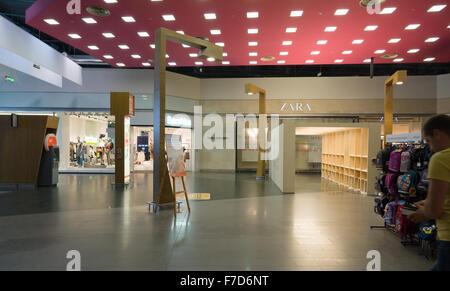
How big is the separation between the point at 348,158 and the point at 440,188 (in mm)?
8925

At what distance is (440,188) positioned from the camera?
153cm

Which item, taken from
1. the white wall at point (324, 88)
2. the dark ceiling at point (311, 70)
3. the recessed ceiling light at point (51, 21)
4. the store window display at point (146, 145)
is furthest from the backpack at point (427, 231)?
the dark ceiling at point (311, 70)

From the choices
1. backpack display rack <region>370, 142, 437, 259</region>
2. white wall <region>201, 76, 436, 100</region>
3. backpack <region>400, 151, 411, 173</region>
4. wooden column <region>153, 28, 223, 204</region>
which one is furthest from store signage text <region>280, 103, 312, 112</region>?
backpack <region>400, 151, 411, 173</region>

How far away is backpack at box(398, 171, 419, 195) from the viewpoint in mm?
3766

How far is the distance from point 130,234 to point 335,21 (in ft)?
25.3

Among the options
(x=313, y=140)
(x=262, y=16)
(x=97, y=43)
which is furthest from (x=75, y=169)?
(x=313, y=140)

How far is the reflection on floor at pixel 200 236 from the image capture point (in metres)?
3.26

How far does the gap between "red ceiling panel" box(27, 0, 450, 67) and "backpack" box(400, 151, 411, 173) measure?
456 centimetres

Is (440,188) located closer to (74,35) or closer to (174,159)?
(174,159)

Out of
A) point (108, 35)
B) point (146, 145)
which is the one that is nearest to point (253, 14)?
point (108, 35)

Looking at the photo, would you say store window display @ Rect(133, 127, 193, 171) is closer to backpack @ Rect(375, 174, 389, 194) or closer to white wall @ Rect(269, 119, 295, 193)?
white wall @ Rect(269, 119, 295, 193)

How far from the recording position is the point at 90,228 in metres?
4.60
